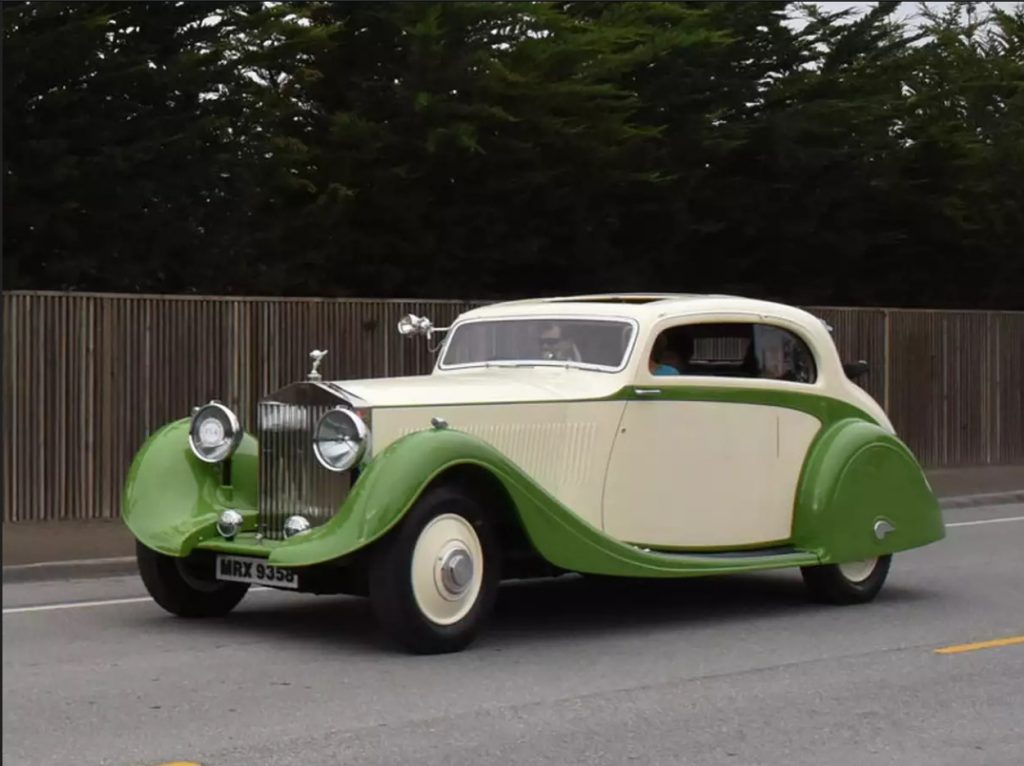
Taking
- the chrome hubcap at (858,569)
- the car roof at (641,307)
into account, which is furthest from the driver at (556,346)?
the chrome hubcap at (858,569)

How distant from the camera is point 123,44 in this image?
1758 centimetres

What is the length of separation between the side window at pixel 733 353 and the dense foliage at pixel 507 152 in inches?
326

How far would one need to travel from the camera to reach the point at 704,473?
33.0 feet

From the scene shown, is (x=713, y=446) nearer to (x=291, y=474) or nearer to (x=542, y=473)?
(x=542, y=473)

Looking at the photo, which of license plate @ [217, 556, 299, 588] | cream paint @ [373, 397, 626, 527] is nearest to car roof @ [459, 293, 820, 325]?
cream paint @ [373, 397, 626, 527]

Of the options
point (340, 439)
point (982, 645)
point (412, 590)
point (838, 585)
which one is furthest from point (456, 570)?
point (838, 585)

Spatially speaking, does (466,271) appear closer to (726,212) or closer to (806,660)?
(726,212)

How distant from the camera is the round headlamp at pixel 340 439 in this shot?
28.8 ft

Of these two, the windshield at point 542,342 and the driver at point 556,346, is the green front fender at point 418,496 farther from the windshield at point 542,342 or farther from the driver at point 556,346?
the driver at point 556,346

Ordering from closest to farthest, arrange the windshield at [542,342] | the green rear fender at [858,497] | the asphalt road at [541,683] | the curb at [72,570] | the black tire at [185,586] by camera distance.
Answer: the asphalt road at [541,683] → the black tire at [185,586] → the windshield at [542,342] → the green rear fender at [858,497] → the curb at [72,570]

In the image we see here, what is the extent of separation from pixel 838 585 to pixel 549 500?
255 cm

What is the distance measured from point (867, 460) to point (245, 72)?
10.3 meters

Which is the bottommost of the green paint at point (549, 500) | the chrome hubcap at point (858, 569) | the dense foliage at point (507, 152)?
the chrome hubcap at point (858, 569)

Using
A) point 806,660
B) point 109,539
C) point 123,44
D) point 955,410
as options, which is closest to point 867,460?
point 806,660
